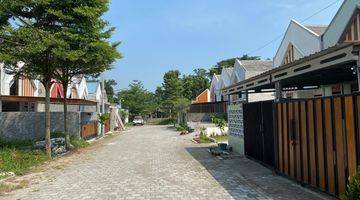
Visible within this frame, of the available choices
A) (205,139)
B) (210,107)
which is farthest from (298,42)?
(210,107)

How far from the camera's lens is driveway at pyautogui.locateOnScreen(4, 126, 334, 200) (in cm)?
940

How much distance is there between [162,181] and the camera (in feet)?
36.9

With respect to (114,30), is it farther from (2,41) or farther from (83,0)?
(2,41)

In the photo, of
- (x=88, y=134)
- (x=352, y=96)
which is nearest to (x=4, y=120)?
(x=88, y=134)

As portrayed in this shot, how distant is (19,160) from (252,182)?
9.47m

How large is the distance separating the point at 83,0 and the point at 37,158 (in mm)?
6976

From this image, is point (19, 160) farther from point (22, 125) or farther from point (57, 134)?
point (57, 134)

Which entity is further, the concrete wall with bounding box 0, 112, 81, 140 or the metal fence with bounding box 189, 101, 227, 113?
the metal fence with bounding box 189, 101, 227, 113

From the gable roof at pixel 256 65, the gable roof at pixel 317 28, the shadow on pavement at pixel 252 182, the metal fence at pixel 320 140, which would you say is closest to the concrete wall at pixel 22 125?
the shadow on pavement at pixel 252 182

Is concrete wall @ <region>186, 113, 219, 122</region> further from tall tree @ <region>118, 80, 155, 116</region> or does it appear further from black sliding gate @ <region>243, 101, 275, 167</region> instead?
black sliding gate @ <region>243, 101, 275, 167</region>

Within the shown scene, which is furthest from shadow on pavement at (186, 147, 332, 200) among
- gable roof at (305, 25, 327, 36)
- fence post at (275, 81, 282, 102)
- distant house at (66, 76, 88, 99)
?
distant house at (66, 76, 88, 99)

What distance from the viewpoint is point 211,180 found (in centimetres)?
1130

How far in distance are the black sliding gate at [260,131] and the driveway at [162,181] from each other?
17.8 inches

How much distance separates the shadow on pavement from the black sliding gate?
0.39 m
